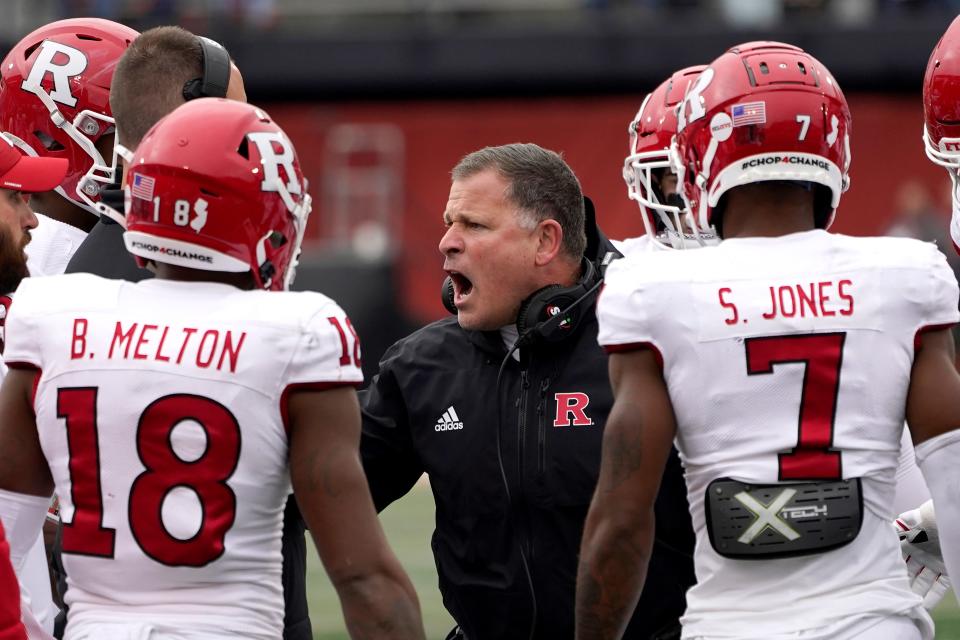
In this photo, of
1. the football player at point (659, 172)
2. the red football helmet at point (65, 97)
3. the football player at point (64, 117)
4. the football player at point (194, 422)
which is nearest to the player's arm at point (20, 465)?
the football player at point (194, 422)

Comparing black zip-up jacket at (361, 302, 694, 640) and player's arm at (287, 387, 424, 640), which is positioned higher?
player's arm at (287, 387, 424, 640)

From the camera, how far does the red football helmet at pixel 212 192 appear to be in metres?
2.85

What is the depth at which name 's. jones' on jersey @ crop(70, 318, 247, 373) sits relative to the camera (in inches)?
108

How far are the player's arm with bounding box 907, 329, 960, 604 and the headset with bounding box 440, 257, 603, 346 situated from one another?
1.04 metres

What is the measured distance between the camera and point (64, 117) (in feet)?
14.4

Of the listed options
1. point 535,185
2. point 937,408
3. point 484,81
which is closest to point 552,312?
point 535,185

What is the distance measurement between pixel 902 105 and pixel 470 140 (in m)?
4.70

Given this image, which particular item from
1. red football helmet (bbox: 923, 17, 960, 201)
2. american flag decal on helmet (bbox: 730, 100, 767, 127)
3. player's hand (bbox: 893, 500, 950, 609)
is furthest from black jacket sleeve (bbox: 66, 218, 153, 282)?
red football helmet (bbox: 923, 17, 960, 201)

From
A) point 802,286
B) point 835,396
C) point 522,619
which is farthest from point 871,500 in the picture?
point 522,619

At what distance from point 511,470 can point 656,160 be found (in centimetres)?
129

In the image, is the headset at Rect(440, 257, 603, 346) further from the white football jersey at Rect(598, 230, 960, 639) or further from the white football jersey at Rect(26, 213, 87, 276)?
the white football jersey at Rect(26, 213, 87, 276)

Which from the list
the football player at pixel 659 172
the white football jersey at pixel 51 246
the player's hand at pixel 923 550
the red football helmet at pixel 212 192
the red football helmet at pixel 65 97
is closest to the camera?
the red football helmet at pixel 212 192

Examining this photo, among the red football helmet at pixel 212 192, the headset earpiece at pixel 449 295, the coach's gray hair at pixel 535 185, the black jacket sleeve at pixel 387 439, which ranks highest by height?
the red football helmet at pixel 212 192

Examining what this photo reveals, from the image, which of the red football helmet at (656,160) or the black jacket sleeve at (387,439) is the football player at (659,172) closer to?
the red football helmet at (656,160)
